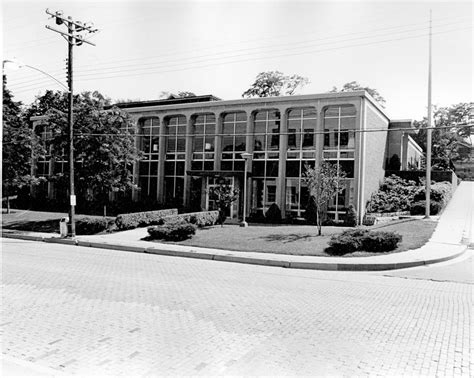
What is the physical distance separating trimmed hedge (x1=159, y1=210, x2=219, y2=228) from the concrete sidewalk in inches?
65.9

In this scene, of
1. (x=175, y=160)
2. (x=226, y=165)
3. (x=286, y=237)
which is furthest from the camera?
(x=175, y=160)

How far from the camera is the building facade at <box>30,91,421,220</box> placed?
2692 centimetres

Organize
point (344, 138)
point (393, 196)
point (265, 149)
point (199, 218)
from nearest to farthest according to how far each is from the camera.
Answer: point (199, 218), point (344, 138), point (265, 149), point (393, 196)

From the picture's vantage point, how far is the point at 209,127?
3212 cm

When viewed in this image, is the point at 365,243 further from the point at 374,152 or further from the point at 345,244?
the point at 374,152

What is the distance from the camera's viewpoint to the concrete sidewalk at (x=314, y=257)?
1380 centimetres

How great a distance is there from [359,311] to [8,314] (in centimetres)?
602

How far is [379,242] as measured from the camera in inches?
614

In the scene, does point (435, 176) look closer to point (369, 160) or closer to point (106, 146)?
point (369, 160)

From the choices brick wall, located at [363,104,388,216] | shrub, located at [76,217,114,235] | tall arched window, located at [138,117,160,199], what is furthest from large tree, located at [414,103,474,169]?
shrub, located at [76,217,114,235]

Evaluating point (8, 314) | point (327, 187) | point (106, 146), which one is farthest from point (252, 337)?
point (106, 146)

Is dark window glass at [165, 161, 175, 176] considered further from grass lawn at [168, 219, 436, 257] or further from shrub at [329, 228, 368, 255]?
shrub at [329, 228, 368, 255]

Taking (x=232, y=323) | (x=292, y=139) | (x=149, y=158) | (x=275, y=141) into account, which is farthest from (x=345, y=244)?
(x=149, y=158)

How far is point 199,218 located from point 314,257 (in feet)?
30.6
